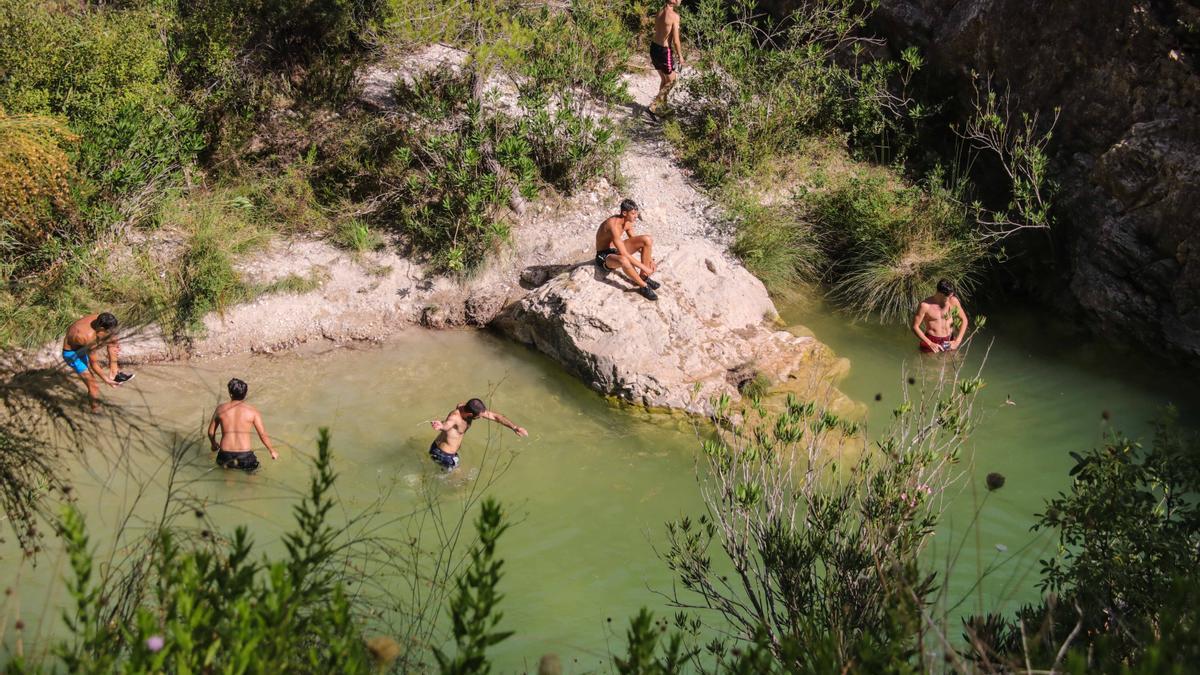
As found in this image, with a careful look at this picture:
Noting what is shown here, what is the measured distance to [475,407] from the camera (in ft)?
27.1

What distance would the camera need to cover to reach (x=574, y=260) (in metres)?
11.4

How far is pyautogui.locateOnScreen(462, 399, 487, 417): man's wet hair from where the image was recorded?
827 centimetres

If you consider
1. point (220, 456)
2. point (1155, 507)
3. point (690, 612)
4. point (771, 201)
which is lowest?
point (220, 456)

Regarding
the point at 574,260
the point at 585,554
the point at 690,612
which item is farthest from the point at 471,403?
the point at 574,260

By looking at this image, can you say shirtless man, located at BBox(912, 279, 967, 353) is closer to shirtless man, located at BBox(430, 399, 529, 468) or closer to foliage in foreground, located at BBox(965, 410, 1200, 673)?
shirtless man, located at BBox(430, 399, 529, 468)

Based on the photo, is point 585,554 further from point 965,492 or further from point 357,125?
point 357,125

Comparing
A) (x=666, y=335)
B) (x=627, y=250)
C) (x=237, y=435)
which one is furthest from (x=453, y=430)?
(x=627, y=250)

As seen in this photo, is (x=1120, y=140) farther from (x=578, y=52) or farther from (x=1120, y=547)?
(x=1120, y=547)

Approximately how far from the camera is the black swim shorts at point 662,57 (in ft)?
42.7

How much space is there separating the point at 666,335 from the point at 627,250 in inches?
44.3

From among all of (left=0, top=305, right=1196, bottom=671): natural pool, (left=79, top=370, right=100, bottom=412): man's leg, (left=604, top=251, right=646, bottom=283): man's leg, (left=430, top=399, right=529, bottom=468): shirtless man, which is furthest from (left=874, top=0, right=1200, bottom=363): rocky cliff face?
(left=79, top=370, right=100, bottom=412): man's leg

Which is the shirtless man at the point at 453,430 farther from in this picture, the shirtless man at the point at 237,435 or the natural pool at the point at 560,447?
the shirtless man at the point at 237,435

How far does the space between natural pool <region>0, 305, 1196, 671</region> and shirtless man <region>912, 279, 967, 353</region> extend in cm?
43

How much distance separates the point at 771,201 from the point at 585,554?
21.2ft
